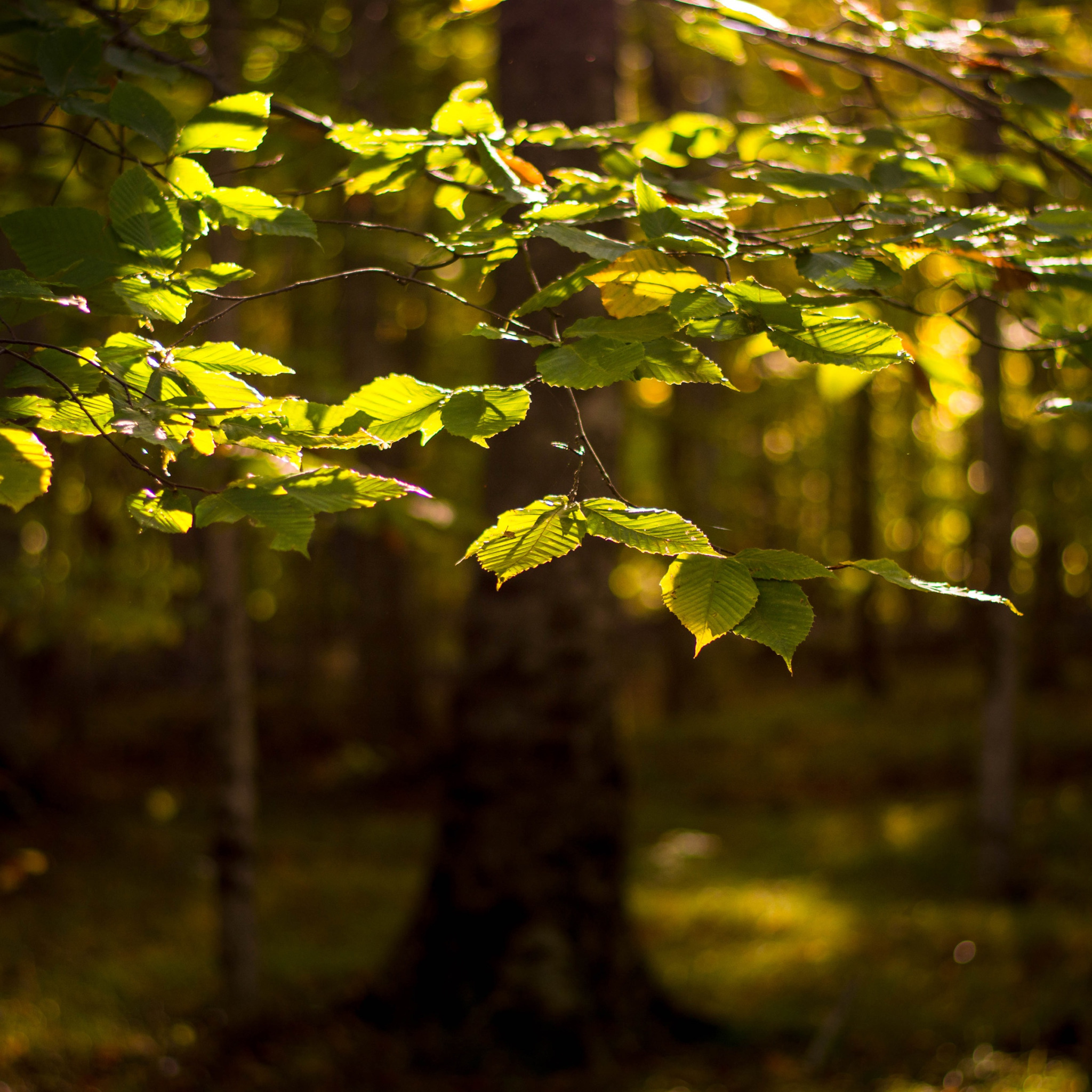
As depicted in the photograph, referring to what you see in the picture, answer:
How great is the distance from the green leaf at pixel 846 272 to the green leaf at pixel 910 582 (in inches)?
17.4

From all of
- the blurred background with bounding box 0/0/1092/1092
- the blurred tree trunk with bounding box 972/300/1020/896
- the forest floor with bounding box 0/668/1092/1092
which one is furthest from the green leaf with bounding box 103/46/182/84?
the blurred tree trunk with bounding box 972/300/1020/896

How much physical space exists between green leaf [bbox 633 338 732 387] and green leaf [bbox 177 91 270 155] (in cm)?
78

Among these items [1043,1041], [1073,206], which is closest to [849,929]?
[1043,1041]

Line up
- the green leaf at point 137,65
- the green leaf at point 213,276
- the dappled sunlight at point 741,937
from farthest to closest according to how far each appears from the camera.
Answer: the dappled sunlight at point 741,937, the green leaf at point 137,65, the green leaf at point 213,276

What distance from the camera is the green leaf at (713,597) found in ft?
4.20

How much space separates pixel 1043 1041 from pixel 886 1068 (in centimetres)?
89

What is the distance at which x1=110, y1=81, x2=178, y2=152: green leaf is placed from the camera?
1.54 m

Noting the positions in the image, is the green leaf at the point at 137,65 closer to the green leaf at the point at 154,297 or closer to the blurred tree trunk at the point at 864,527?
the green leaf at the point at 154,297

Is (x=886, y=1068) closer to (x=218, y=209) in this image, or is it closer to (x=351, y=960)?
(x=351, y=960)

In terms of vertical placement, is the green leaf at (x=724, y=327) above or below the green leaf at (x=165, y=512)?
above

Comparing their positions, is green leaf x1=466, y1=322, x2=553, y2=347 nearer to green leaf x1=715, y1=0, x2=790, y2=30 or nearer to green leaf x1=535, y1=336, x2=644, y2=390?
green leaf x1=535, y1=336, x2=644, y2=390

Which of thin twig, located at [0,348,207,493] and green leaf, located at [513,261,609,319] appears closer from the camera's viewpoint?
thin twig, located at [0,348,207,493]

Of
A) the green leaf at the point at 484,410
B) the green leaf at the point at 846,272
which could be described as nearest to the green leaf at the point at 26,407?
the green leaf at the point at 484,410

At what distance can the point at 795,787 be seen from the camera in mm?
11727
